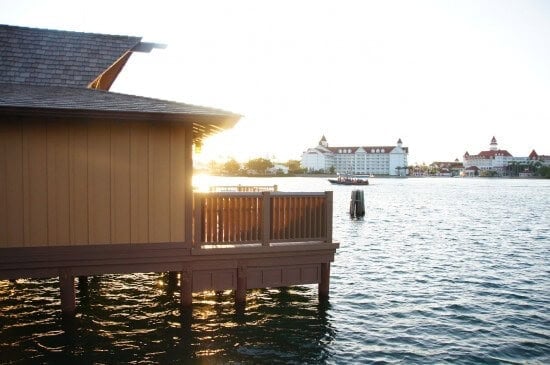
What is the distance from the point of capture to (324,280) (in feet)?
39.5

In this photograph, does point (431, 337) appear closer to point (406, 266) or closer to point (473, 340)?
point (473, 340)

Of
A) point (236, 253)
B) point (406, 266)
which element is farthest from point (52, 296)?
point (406, 266)

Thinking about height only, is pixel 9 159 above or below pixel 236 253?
above

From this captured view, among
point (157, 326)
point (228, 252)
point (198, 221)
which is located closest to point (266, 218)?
point (228, 252)

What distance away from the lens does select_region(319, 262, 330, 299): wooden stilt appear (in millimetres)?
11945

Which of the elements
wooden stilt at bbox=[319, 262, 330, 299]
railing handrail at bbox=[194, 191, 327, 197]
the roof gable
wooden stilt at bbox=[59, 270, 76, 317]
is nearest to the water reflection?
wooden stilt at bbox=[59, 270, 76, 317]

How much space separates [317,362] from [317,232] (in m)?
3.25

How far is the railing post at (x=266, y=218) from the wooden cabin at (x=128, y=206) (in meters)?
0.03

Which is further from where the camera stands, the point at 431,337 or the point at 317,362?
the point at 431,337

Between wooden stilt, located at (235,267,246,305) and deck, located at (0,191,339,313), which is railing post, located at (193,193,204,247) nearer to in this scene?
deck, located at (0,191,339,313)

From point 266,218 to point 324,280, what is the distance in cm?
256

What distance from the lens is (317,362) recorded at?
939 cm

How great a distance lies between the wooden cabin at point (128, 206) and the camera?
9305 millimetres

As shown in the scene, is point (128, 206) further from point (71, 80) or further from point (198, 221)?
point (71, 80)
